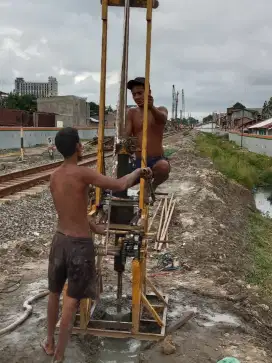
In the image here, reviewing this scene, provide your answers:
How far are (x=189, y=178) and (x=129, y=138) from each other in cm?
1367

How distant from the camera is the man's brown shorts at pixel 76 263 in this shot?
3.84 m

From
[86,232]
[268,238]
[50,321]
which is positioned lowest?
[268,238]

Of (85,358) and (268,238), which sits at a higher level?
(85,358)

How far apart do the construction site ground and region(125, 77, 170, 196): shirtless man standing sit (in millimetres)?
1741

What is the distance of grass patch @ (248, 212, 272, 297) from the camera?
8079 millimetres

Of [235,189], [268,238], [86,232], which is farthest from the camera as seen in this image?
[235,189]

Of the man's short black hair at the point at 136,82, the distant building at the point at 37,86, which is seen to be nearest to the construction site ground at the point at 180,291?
the man's short black hair at the point at 136,82

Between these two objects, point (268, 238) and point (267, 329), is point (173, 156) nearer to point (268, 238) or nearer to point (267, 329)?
point (268, 238)

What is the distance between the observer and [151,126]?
491 cm

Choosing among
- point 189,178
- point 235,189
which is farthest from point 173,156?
point 189,178

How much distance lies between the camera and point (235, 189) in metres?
20.2

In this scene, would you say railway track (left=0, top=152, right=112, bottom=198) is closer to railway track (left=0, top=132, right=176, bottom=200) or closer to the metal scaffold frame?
railway track (left=0, top=132, right=176, bottom=200)

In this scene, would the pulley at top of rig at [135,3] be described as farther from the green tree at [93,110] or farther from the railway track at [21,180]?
the green tree at [93,110]

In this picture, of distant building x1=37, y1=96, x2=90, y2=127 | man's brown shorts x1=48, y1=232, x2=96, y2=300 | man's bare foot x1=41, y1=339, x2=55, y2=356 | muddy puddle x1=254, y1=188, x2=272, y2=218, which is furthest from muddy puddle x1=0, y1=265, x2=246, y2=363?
distant building x1=37, y1=96, x2=90, y2=127
